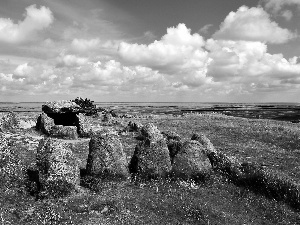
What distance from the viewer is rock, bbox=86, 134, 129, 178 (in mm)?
23422

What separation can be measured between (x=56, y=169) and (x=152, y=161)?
7.07 metres

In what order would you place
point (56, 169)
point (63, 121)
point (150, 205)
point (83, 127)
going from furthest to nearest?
point (63, 121), point (83, 127), point (56, 169), point (150, 205)

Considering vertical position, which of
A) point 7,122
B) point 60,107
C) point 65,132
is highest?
point 60,107

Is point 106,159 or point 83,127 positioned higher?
point 83,127

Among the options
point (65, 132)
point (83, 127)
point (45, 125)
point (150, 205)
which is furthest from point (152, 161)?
point (45, 125)

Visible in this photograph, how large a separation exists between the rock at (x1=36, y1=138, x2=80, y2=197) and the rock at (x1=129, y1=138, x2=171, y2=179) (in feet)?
15.9

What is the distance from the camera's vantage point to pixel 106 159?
23.7 metres

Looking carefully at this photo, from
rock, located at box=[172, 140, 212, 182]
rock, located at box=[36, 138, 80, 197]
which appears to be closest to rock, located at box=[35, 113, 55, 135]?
rock, located at box=[36, 138, 80, 197]

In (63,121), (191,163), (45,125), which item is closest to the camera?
(191,163)

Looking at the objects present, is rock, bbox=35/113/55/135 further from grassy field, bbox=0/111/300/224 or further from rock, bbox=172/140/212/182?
rock, bbox=172/140/212/182

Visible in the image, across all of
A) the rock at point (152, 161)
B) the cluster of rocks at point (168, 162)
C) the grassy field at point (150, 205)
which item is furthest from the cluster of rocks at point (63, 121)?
the grassy field at point (150, 205)

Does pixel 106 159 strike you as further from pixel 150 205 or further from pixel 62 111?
pixel 62 111

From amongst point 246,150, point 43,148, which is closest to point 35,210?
point 43,148

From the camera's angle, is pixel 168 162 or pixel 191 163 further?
pixel 168 162
